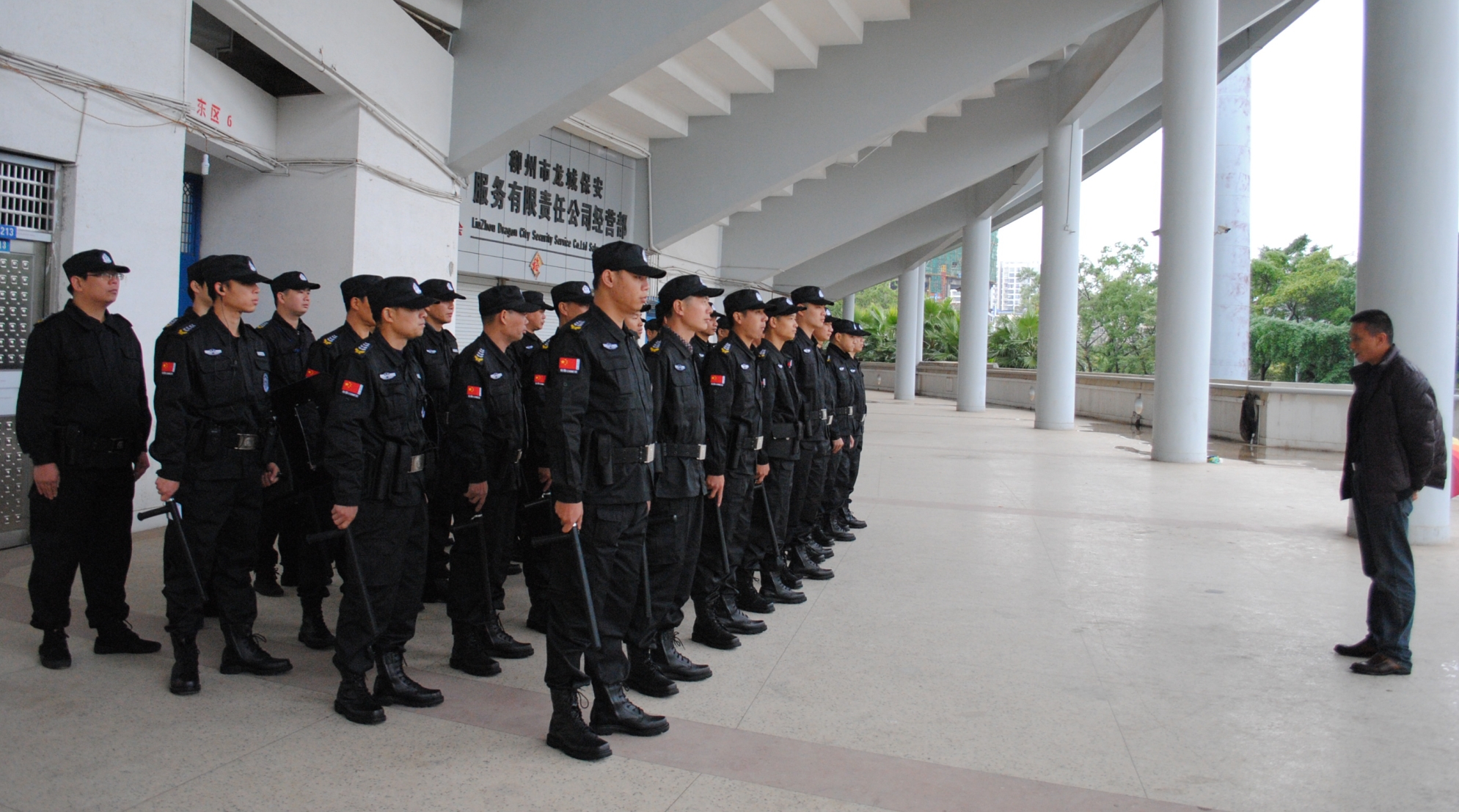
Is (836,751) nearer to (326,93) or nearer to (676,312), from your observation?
(676,312)

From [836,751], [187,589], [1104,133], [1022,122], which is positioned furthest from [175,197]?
[1104,133]

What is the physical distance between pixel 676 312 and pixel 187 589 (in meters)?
2.19

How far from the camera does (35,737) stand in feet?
10.3

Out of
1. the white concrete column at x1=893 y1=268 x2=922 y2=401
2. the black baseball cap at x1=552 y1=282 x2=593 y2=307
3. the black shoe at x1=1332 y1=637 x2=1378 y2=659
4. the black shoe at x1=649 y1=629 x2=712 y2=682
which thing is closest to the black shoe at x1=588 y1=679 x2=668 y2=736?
the black shoe at x1=649 y1=629 x2=712 y2=682

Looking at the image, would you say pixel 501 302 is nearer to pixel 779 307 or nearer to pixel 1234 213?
pixel 779 307

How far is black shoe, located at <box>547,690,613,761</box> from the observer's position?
312cm

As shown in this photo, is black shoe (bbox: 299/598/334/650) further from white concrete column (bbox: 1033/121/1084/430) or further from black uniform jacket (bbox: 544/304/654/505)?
white concrete column (bbox: 1033/121/1084/430)

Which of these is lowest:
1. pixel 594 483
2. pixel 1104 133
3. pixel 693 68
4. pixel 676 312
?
pixel 594 483

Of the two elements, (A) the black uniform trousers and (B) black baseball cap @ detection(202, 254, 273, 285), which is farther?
(A) the black uniform trousers

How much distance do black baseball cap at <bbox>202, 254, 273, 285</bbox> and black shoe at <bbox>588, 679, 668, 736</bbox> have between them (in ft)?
7.28

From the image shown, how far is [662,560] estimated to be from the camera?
3686 mm

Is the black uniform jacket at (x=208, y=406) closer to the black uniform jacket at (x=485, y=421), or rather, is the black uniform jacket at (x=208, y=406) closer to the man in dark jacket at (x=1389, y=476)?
the black uniform jacket at (x=485, y=421)

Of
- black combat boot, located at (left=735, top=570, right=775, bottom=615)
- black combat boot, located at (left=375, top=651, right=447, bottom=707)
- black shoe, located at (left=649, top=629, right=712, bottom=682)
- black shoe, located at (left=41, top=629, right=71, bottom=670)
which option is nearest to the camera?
black combat boot, located at (left=375, top=651, right=447, bottom=707)

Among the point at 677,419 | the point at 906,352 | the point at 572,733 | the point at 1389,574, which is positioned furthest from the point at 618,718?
the point at 906,352
